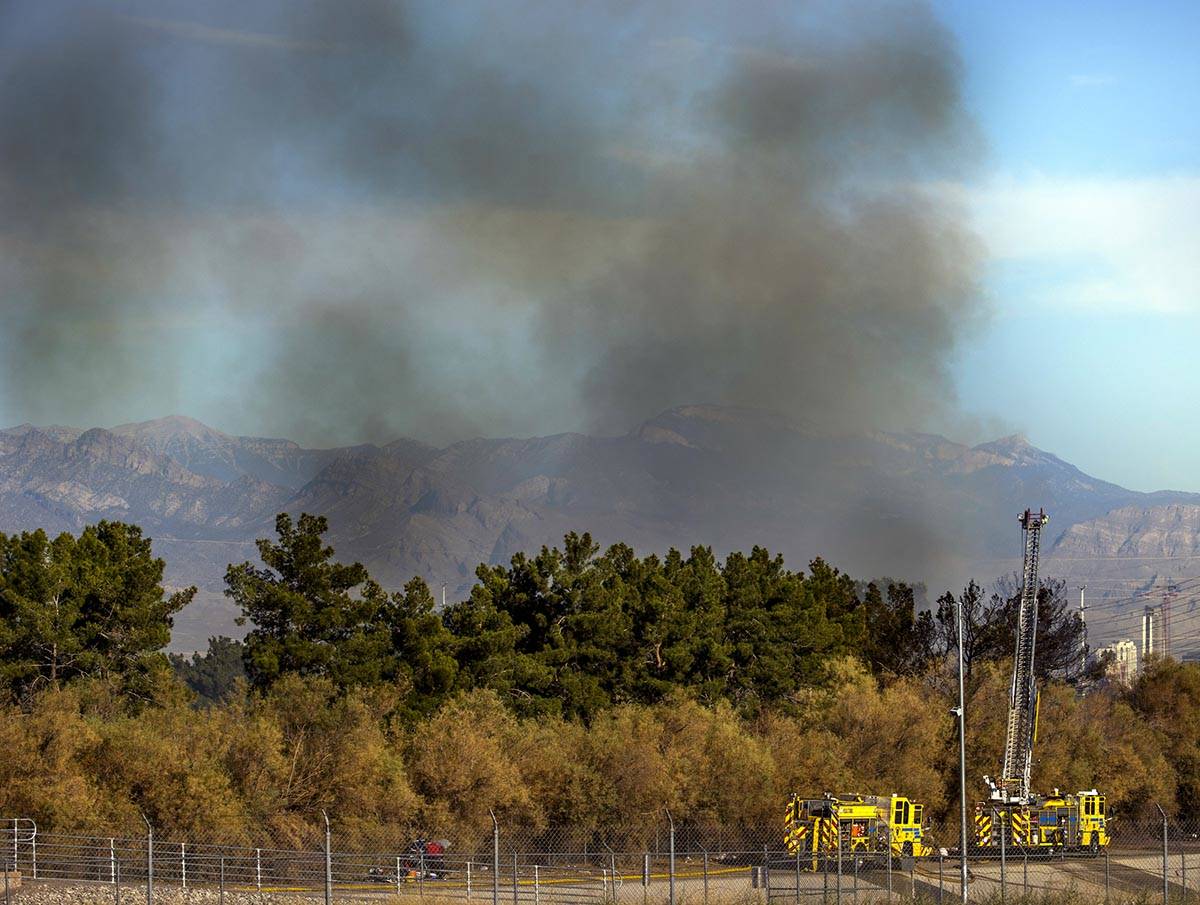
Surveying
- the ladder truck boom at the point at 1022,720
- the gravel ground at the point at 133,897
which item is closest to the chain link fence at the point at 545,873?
the gravel ground at the point at 133,897

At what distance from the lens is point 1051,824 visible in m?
73.0

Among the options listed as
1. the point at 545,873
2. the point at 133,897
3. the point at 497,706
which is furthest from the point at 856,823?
the point at 133,897

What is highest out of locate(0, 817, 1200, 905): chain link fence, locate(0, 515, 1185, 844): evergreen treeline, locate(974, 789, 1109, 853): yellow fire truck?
locate(0, 515, 1185, 844): evergreen treeline

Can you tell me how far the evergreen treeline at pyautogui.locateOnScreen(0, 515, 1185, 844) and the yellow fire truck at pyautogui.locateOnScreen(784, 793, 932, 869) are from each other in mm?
2973

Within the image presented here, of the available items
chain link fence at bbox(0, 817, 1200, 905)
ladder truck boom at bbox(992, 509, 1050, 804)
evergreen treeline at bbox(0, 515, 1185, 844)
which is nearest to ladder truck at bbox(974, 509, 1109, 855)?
ladder truck boom at bbox(992, 509, 1050, 804)

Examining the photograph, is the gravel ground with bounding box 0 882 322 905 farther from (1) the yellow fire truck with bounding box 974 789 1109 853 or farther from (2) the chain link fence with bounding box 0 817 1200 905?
(1) the yellow fire truck with bounding box 974 789 1109 853

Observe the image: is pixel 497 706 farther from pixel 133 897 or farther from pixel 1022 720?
pixel 133 897

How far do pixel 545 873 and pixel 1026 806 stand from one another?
1083 inches

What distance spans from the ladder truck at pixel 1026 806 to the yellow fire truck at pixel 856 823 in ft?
13.5

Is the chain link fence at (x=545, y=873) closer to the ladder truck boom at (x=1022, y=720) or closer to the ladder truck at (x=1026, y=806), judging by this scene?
the ladder truck at (x=1026, y=806)

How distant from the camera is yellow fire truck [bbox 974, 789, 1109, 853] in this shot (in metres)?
72.0

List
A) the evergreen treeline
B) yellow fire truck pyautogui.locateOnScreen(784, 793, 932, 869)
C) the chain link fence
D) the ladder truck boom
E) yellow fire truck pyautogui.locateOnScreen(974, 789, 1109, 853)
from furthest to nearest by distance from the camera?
the ladder truck boom < yellow fire truck pyautogui.locateOnScreen(974, 789, 1109, 853) < yellow fire truck pyautogui.locateOnScreen(784, 793, 932, 869) < the evergreen treeline < the chain link fence

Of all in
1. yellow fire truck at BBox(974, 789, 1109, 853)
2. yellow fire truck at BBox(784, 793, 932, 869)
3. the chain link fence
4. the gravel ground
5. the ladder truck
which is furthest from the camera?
the ladder truck

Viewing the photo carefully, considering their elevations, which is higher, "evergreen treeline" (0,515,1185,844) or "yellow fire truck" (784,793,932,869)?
"evergreen treeline" (0,515,1185,844)
